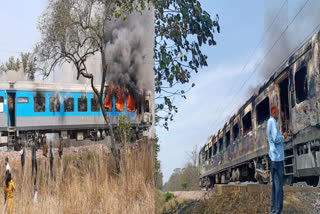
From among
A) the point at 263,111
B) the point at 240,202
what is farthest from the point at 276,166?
the point at 263,111

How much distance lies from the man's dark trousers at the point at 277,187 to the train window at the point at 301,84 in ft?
2.96

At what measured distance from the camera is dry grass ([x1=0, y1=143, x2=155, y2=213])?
5883 millimetres

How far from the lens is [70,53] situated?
20.7 feet

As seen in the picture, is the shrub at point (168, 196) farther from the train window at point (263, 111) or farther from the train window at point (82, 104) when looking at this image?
the train window at point (82, 104)

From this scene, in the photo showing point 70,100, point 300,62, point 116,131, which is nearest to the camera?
point 300,62

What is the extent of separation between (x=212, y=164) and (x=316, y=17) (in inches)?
254

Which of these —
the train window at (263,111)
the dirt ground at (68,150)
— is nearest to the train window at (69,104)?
the dirt ground at (68,150)

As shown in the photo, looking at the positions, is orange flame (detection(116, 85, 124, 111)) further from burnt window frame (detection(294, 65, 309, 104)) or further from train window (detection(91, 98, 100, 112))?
burnt window frame (detection(294, 65, 309, 104))

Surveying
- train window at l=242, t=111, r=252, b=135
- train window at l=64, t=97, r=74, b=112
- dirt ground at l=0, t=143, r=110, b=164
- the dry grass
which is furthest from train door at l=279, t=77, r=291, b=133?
train window at l=64, t=97, r=74, b=112

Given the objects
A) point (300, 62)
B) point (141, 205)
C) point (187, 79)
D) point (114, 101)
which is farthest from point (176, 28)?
point (141, 205)

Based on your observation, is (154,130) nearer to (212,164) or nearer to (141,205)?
(141,205)

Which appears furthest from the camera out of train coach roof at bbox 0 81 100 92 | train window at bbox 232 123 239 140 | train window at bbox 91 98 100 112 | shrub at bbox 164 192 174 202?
train window at bbox 232 123 239 140

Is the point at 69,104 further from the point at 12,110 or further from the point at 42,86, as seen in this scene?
the point at 12,110

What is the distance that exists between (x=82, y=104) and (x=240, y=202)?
2824 millimetres
